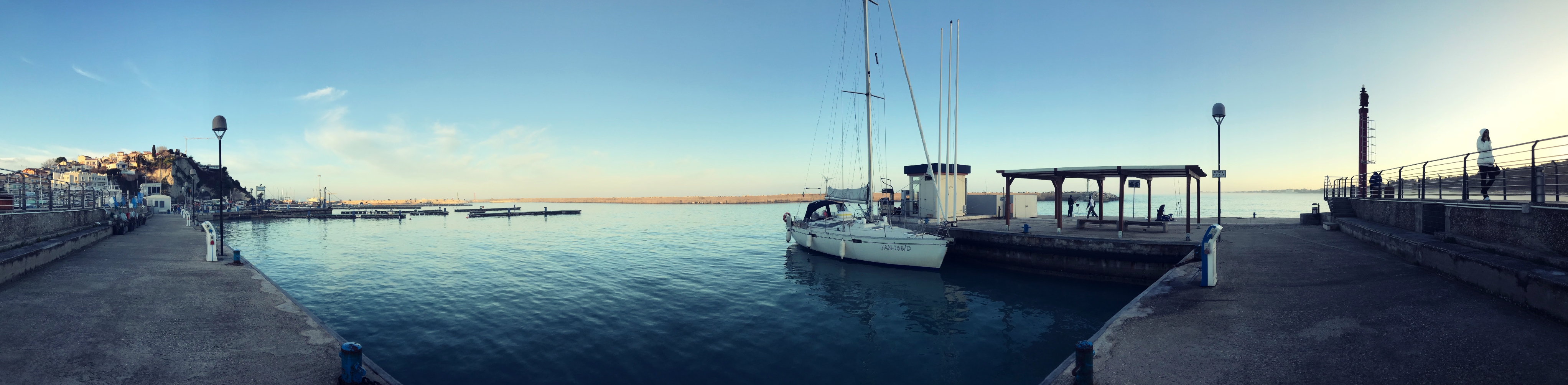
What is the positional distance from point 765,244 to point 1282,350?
27950mm

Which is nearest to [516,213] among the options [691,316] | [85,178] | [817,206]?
[85,178]

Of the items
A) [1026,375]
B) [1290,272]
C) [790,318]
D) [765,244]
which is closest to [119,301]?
[790,318]

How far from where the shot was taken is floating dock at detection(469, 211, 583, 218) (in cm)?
8080

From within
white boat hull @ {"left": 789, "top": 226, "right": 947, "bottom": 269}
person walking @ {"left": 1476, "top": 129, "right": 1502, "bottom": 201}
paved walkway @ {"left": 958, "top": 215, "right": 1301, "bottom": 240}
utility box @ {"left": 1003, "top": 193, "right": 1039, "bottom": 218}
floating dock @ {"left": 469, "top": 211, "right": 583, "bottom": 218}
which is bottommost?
floating dock @ {"left": 469, "top": 211, "right": 583, "bottom": 218}

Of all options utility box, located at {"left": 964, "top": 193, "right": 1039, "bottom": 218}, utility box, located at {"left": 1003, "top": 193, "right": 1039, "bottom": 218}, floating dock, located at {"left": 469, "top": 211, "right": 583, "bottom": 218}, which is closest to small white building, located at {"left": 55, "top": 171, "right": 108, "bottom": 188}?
floating dock, located at {"left": 469, "top": 211, "right": 583, "bottom": 218}

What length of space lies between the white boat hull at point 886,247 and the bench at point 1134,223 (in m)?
5.60

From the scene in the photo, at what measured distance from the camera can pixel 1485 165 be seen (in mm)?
11602

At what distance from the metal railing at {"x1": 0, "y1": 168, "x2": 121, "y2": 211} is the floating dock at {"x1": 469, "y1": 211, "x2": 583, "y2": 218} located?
199 ft

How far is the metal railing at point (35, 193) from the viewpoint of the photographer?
14.2m

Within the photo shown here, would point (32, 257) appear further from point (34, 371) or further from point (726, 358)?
point (726, 358)

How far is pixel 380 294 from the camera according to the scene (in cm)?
1552

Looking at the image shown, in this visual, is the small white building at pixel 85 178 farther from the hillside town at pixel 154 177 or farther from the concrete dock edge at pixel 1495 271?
the concrete dock edge at pixel 1495 271

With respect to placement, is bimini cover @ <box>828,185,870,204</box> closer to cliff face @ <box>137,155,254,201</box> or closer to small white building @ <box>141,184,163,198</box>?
small white building @ <box>141,184,163,198</box>

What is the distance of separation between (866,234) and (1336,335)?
1450cm
